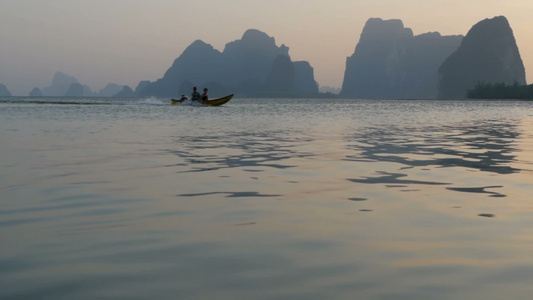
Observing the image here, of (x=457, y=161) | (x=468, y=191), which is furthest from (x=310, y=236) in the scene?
(x=457, y=161)

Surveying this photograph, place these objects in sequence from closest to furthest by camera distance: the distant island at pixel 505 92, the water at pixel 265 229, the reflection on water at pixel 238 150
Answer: the water at pixel 265 229 → the reflection on water at pixel 238 150 → the distant island at pixel 505 92

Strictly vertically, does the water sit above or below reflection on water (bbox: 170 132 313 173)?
above

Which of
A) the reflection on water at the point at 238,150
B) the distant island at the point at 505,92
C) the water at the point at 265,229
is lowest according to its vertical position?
the distant island at the point at 505,92

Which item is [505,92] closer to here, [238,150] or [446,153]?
[446,153]

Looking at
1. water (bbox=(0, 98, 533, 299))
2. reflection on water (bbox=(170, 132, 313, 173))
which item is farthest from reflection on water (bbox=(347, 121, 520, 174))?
reflection on water (bbox=(170, 132, 313, 173))

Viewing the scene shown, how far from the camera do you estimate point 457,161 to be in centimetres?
1602

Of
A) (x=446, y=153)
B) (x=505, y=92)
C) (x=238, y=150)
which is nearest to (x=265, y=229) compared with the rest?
(x=238, y=150)

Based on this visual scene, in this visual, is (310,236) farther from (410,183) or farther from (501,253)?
(410,183)

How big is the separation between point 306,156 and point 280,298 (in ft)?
41.2

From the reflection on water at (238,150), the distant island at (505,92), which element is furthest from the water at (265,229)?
the distant island at (505,92)

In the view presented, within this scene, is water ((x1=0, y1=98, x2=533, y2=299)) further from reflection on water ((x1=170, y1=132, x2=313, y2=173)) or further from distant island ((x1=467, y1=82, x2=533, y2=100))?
distant island ((x1=467, y1=82, x2=533, y2=100))

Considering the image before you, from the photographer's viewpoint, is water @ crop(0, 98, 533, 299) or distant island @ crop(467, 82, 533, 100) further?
distant island @ crop(467, 82, 533, 100)

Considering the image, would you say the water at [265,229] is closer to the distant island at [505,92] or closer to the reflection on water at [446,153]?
the reflection on water at [446,153]

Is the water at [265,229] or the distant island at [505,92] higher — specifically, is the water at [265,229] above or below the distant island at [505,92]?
above
